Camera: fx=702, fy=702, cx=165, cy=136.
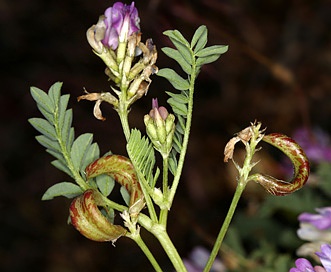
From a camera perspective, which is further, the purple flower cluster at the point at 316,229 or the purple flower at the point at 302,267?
the purple flower cluster at the point at 316,229

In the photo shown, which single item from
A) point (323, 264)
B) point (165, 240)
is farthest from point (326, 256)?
point (165, 240)

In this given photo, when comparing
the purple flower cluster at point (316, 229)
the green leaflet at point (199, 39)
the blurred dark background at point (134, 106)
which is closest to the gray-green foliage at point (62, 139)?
the green leaflet at point (199, 39)

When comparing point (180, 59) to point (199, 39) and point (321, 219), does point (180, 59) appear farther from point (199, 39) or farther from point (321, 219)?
point (321, 219)

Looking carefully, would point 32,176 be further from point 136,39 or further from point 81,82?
point 136,39

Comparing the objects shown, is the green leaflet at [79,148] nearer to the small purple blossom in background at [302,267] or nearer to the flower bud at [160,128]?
the flower bud at [160,128]

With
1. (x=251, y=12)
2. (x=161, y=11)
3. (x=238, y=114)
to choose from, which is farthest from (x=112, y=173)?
(x=251, y=12)

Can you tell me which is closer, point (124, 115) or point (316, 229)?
point (124, 115)
